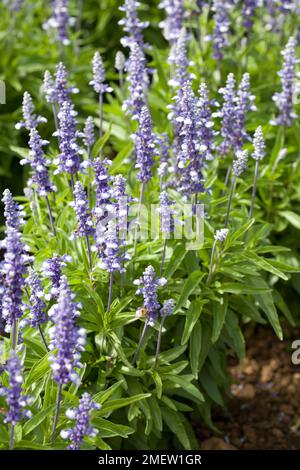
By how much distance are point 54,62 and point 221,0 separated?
2715 millimetres

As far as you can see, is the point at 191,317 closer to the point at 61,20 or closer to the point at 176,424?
the point at 176,424

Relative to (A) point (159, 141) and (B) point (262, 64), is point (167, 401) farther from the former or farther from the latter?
(B) point (262, 64)

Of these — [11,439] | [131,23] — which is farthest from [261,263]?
[131,23]

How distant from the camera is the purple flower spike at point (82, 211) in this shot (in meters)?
4.92

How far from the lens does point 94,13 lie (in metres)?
11.2

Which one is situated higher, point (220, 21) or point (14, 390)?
point (220, 21)

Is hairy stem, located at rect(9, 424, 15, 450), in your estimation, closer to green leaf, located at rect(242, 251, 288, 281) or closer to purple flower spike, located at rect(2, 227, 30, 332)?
purple flower spike, located at rect(2, 227, 30, 332)

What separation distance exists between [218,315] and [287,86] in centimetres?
228

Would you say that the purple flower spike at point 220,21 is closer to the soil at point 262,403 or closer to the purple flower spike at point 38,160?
the purple flower spike at point 38,160

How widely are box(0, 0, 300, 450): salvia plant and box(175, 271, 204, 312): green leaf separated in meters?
0.02

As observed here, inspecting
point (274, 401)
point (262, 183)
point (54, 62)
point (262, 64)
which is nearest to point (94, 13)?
point (54, 62)

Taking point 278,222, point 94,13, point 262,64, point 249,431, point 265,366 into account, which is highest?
point 94,13

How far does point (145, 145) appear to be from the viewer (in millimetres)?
5430

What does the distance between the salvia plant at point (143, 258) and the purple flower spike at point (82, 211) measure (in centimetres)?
1
